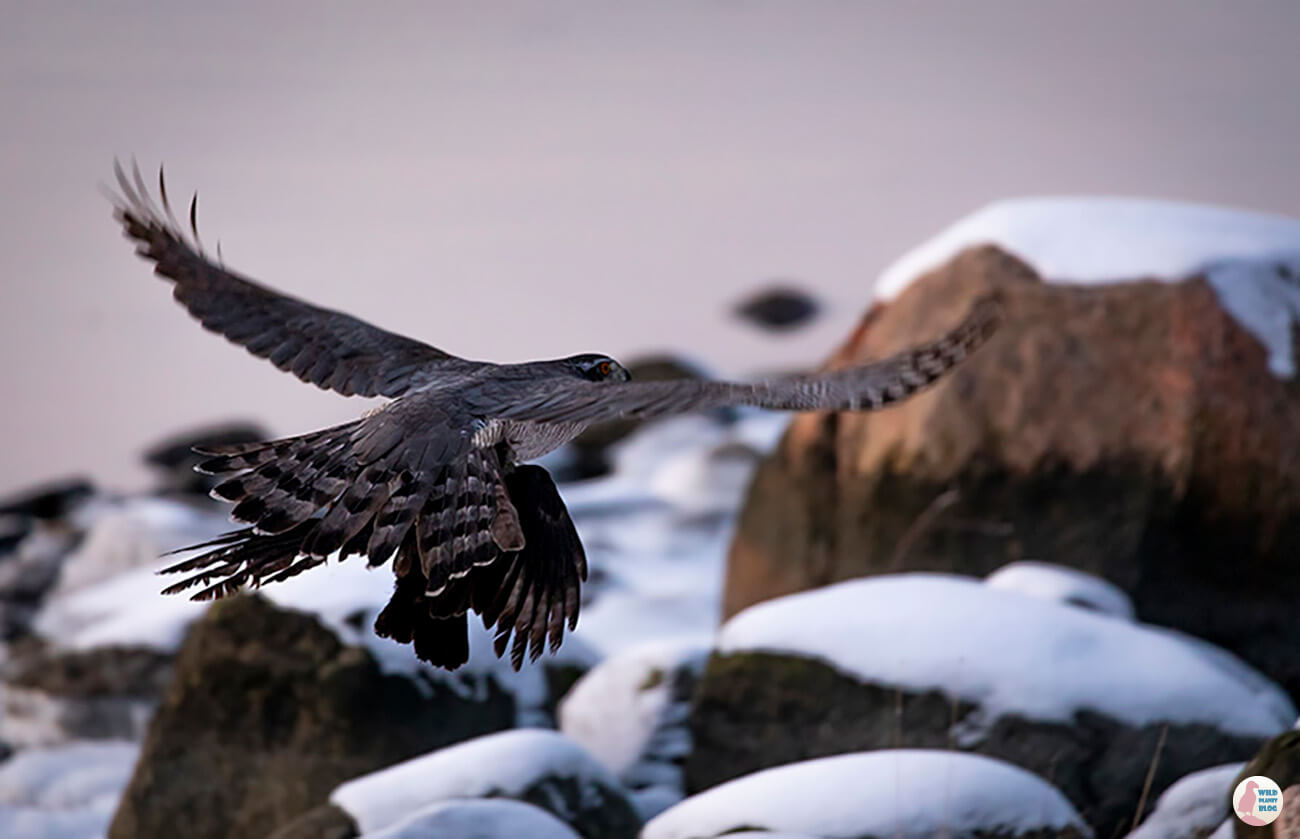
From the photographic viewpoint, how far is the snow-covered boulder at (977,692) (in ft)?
17.0

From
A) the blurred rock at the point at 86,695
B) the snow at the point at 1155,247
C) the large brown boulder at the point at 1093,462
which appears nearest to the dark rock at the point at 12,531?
the blurred rock at the point at 86,695

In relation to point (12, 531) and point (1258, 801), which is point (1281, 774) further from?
point (12, 531)

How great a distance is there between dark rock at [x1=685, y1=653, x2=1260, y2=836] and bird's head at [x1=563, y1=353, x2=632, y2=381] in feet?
7.20

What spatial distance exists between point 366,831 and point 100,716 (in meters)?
3.75

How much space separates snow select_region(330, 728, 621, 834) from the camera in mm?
4844

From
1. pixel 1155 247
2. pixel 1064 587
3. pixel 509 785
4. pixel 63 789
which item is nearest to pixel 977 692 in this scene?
pixel 1064 587

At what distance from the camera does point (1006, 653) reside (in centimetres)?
534

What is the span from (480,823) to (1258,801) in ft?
6.92

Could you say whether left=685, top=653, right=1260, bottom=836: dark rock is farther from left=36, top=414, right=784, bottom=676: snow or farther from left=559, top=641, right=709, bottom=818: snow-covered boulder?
left=36, top=414, right=784, bottom=676: snow

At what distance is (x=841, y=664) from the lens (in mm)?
5414

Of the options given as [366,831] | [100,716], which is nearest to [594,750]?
[366,831]

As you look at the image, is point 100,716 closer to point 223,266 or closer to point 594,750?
point 594,750

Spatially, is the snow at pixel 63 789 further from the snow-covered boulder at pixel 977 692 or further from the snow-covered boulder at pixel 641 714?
the snow-covered boulder at pixel 977 692

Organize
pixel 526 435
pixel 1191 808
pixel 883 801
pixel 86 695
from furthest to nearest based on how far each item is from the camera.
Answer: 1. pixel 86 695
2. pixel 1191 808
3. pixel 883 801
4. pixel 526 435
